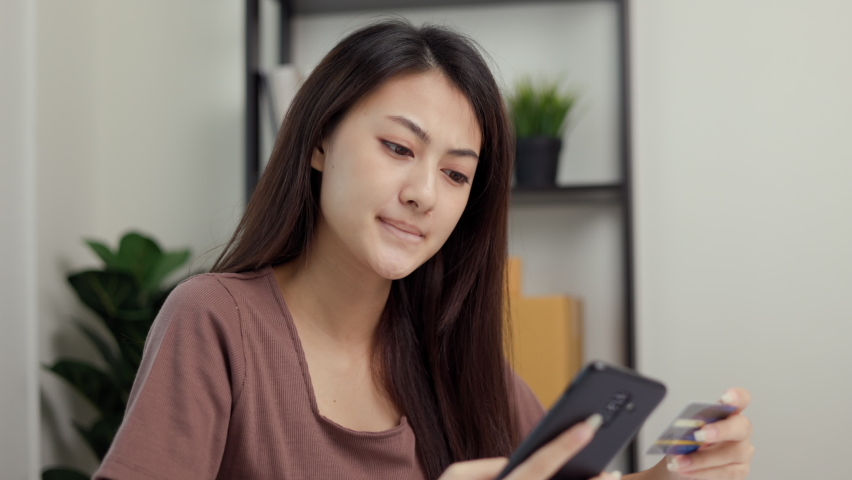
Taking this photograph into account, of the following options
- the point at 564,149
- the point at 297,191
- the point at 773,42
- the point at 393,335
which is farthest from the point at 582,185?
the point at 297,191

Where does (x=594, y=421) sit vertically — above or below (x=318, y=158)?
below

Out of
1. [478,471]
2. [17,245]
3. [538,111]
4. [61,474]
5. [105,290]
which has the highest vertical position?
[538,111]

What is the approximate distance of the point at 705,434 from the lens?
0.96 meters

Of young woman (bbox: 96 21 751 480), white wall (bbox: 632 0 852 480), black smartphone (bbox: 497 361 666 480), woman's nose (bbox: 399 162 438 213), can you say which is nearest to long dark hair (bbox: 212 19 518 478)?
young woman (bbox: 96 21 751 480)

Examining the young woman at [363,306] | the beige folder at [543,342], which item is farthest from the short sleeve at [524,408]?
the beige folder at [543,342]

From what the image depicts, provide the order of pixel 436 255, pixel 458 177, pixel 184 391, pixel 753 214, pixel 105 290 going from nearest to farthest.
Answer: pixel 184 391
pixel 458 177
pixel 436 255
pixel 105 290
pixel 753 214

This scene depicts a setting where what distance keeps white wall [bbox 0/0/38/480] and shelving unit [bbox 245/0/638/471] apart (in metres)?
0.59

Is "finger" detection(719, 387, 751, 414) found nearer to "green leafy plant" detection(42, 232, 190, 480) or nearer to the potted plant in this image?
the potted plant

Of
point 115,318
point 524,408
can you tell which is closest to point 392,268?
point 524,408

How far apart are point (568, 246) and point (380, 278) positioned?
4.41ft

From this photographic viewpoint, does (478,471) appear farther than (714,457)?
No

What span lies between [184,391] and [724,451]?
656 millimetres

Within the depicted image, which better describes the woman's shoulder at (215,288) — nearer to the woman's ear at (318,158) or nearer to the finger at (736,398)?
the woman's ear at (318,158)

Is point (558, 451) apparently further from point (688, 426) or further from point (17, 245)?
point (17, 245)
